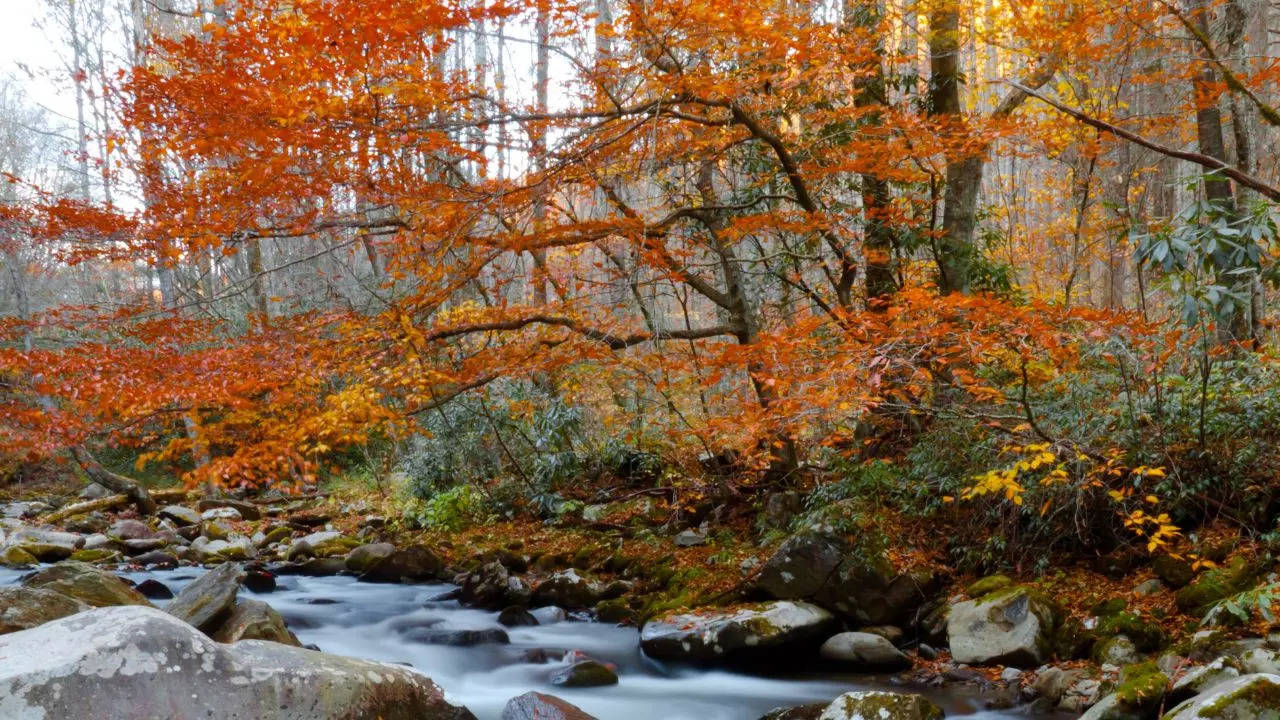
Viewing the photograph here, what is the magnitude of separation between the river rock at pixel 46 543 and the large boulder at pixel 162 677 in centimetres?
864

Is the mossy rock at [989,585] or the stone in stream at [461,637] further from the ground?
the mossy rock at [989,585]

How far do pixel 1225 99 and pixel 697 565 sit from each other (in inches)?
296

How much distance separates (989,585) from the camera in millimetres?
6668

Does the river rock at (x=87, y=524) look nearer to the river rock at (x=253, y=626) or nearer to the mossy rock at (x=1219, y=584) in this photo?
the river rock at (x=253, y=626)

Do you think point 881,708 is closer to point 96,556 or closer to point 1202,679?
point 1202,679

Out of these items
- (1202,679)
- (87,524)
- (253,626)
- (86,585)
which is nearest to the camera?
(1202,679)

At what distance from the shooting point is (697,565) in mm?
8789

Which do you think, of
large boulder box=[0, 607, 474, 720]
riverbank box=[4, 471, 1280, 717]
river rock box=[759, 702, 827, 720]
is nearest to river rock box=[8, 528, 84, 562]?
riverbank box=[4, 471, 1280, 717]

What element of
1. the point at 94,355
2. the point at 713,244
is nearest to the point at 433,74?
the point at 713,244

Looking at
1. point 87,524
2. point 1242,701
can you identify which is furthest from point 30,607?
point 87,524

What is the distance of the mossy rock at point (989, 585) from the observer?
6.63 metres

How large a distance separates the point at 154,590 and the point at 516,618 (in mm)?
4429

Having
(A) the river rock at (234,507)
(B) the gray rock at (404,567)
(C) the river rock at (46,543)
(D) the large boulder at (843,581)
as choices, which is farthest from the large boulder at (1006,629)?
(A) the river rock at (234,507)

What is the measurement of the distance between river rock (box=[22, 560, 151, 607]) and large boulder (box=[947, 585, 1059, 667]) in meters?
6.95
